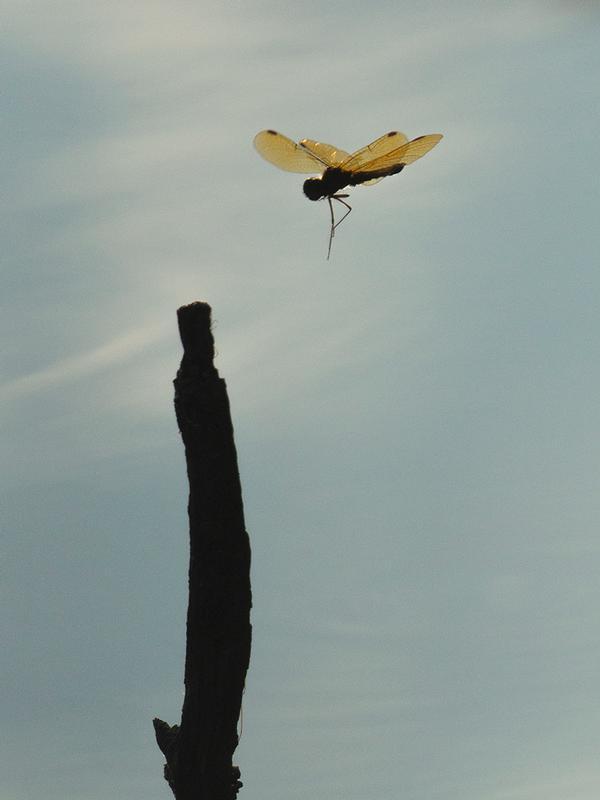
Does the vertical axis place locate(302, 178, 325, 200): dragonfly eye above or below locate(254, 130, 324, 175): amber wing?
below

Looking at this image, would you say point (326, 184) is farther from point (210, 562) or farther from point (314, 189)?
point (210, 562)

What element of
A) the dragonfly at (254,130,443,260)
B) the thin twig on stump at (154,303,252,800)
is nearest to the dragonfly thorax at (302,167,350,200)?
the dragonfly at (254,130,443,260)

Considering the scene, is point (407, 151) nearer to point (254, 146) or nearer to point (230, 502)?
point (254, 146)

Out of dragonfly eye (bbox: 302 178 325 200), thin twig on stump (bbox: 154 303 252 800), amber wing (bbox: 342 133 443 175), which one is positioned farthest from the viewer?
amber wing (bbox: 342 133 443 175)

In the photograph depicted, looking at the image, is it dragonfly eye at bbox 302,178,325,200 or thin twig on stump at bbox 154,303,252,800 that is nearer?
thin twig on stump at bbox 154,303,252,800

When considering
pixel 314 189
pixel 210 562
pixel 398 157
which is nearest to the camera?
pixel 210 562

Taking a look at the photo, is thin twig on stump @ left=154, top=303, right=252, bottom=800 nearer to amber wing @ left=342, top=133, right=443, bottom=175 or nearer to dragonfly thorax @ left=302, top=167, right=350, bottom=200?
dragonfly thorax @ left=302, top=167, right=350, bottom=200

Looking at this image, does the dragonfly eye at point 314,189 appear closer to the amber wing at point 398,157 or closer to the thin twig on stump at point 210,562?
the amber wing at point 398,157

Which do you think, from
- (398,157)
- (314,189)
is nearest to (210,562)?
(314,189)
